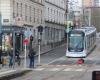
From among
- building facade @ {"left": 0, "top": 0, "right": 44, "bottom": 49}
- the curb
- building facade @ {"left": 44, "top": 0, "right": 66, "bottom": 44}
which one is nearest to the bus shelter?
building facade @ {"left": 0, "top": 0, "right": 44, "bottom": 49}

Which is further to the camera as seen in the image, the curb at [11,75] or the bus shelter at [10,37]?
the bus shelter at [10,37]

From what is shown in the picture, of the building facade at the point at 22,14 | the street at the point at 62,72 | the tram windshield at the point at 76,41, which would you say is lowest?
the street at the point at 62,72

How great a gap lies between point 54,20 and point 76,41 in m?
37.9

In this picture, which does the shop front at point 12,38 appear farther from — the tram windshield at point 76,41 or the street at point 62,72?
the street at point 62,72

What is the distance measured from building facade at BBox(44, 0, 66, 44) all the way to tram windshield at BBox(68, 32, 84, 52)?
27005 mm

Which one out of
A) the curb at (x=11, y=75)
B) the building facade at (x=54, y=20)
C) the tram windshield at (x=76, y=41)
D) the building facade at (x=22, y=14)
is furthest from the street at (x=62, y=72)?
the building facade at (x=54, y=20)

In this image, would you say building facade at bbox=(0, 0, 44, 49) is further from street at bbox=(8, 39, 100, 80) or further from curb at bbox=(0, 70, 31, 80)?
curb at bbox=(0, 70, 31, 80)

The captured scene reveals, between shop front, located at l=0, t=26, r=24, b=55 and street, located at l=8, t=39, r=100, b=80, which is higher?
shop front, located at l=0, t=26, r=24, b=55

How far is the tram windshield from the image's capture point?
60625 mm

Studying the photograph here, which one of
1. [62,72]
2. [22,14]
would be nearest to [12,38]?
[22,14]

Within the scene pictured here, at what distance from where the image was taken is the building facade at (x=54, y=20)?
90188mm

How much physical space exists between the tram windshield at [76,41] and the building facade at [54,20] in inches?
1063

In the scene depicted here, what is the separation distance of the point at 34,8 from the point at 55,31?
72.0ft

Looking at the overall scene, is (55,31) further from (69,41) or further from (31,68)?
(31,68)
